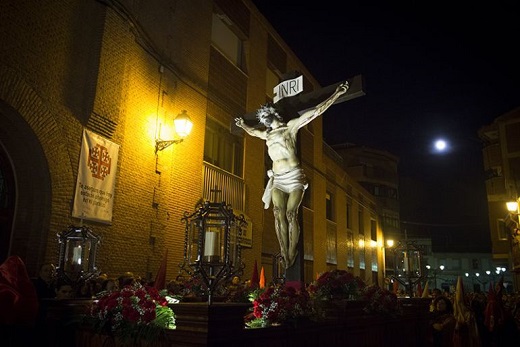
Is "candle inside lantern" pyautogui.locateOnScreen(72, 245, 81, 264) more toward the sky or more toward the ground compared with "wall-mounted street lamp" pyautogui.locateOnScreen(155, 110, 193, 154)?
more toward the ground

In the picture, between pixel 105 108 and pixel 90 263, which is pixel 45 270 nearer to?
pixel 90 263

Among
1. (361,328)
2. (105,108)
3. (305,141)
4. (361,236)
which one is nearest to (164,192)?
(105,108)

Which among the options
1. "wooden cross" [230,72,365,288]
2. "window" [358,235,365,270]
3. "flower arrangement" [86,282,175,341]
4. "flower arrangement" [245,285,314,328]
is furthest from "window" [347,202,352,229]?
"flower arrangement" [86,282,175,341]

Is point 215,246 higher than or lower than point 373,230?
lower

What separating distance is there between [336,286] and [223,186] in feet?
29.9

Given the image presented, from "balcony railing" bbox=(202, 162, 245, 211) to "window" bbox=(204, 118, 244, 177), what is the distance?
0.32m

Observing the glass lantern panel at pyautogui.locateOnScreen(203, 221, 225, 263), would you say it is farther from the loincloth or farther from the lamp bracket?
the lamp bracket

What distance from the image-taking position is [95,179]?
9383 millimetres

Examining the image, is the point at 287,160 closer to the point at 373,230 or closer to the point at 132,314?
the point at 132,314

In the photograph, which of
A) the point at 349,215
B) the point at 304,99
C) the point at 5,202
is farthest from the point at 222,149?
the point at 349,215

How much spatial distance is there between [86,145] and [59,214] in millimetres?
1520

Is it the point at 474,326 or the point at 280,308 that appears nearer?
the point at 280,308

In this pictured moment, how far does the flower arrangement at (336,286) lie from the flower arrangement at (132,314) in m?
2.10

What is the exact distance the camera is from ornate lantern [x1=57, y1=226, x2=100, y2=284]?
5.80 meters
